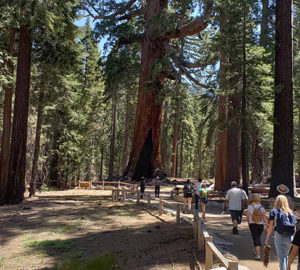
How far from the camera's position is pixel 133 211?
612 inches

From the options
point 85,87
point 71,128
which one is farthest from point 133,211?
point 85,87

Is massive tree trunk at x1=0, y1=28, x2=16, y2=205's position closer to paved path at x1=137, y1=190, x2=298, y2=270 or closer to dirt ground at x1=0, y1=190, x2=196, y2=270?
dirt ground at x1=0, y1=190, x2=196, y2=270

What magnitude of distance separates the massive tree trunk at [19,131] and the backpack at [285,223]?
48.8ft

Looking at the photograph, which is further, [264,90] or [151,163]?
[151,163]

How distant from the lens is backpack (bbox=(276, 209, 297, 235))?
17.4ft

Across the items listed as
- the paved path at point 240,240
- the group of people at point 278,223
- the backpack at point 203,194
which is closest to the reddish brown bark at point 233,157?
the paved path at point 240,240

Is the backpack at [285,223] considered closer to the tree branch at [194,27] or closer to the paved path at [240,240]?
the paved path at [240,240]

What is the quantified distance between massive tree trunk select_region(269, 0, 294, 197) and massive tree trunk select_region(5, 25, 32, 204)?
1270 centimetres

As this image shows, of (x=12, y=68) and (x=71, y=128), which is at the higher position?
(x=12, y=68)

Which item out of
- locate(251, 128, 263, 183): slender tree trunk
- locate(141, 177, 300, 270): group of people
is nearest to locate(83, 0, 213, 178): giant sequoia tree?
locate(251, 128, 263, 183): slender tree trunk

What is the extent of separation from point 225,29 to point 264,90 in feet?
12.1

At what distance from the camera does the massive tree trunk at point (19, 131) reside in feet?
56.3

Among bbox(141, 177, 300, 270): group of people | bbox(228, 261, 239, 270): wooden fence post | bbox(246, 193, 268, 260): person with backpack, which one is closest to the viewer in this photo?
bbox(228, 261, 239, 270): wooden fence post

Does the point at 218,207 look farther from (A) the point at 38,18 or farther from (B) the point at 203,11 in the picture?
(B) the point at 203,11
